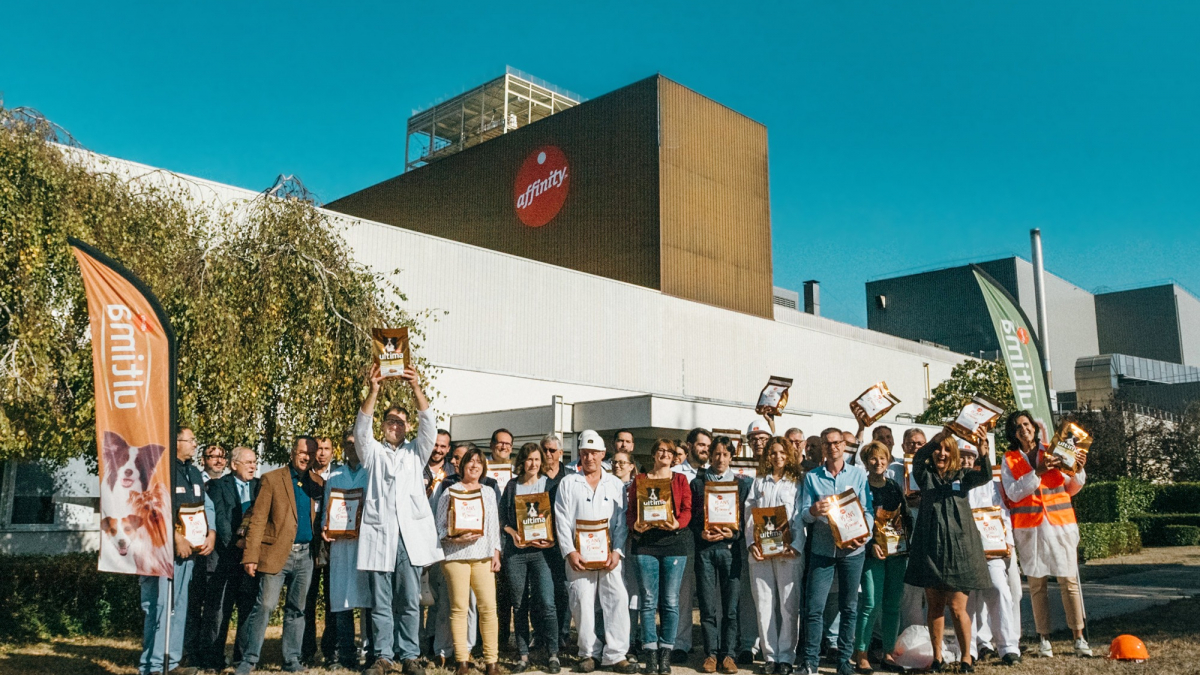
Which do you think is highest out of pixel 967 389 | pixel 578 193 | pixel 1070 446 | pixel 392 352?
pixel 578 193

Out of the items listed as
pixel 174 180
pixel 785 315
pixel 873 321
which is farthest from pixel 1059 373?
pixel 174 180

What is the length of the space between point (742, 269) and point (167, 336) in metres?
28.2

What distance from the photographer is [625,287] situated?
29688 mm

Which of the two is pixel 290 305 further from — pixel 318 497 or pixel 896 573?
pixel 896 573

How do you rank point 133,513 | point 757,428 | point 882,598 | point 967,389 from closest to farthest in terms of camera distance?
point 133,513 < point 882,598 < point 757,428 < point 967,389

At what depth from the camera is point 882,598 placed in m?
8.16

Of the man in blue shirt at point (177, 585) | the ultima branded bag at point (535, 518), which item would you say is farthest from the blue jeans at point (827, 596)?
the man in blue shirt at point (177, 585)

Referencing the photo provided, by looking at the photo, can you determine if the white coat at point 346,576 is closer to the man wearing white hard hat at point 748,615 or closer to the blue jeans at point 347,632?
the blue jeans at point 347,632

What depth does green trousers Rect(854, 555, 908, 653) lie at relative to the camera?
7.89 metres

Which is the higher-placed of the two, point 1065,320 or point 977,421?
point 1065,320

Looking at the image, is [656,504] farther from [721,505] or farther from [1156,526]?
[1156,526]

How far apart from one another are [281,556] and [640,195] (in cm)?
2523

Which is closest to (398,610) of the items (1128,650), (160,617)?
(160,617)

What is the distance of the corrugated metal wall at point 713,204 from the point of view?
31.7 meters
